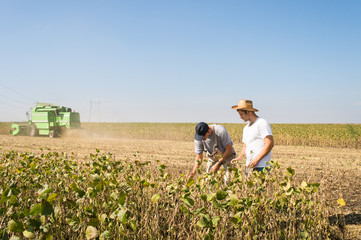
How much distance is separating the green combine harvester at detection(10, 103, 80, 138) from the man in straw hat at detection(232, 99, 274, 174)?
19687 millimetres

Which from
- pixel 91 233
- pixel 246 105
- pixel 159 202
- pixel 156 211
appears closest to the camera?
pixel 91 233

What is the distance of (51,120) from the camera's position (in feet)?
74.4

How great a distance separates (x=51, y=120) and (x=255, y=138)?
21427mm

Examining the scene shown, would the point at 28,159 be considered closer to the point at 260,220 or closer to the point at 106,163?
the point at 106,163

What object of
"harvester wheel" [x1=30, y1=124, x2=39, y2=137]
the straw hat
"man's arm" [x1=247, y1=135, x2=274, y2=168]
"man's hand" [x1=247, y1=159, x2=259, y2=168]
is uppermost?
the straw hat

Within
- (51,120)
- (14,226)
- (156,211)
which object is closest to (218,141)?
(156,211)

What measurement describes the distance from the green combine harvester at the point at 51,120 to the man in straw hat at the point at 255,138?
19687mm

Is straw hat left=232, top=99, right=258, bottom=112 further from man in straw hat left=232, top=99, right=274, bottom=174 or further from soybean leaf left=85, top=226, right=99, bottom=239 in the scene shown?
soybean leaf left=85, top=226, right=99, bottom=239

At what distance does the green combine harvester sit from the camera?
73.0 ft

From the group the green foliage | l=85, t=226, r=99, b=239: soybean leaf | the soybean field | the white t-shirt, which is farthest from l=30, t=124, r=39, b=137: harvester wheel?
l=85, t=226, r=99, b=239: soybean leaf

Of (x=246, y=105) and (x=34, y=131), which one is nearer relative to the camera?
(x=246, y=105)

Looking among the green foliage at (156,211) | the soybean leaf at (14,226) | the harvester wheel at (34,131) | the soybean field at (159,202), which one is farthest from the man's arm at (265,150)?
the harvester wheel at (34,131)

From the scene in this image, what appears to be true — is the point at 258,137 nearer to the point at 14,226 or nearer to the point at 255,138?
the point at 255,138

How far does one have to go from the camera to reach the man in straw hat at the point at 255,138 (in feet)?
14.0
